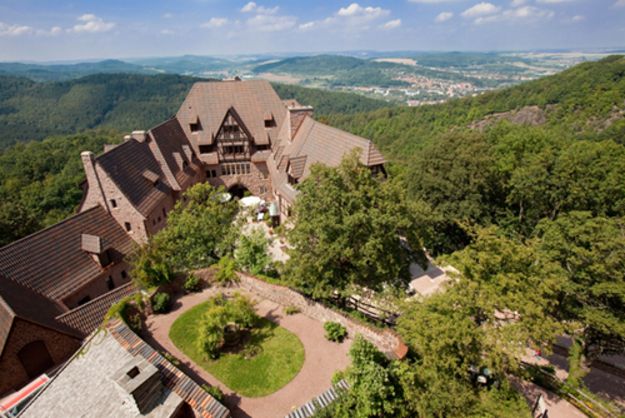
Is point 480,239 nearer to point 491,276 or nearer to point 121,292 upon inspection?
point 491,276

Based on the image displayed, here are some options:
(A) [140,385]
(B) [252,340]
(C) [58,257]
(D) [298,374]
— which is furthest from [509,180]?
(C) [58,257]

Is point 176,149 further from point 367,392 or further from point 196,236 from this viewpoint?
point 367,392

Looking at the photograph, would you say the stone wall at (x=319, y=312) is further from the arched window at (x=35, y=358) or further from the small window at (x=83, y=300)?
the arched window at (x=35, y=358)

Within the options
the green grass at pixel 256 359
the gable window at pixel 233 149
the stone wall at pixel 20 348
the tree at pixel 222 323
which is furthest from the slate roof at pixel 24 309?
the gable window at pixel 233 149

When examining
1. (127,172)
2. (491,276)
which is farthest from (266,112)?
(491,276)

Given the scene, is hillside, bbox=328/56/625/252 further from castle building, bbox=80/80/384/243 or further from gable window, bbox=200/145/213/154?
gable window, bbox=200/145/213/154

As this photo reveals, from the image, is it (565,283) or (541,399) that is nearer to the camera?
(541,399)

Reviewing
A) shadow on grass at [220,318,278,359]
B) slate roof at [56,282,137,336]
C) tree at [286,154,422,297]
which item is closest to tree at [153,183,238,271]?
slate roof at [56,282,137,336]
